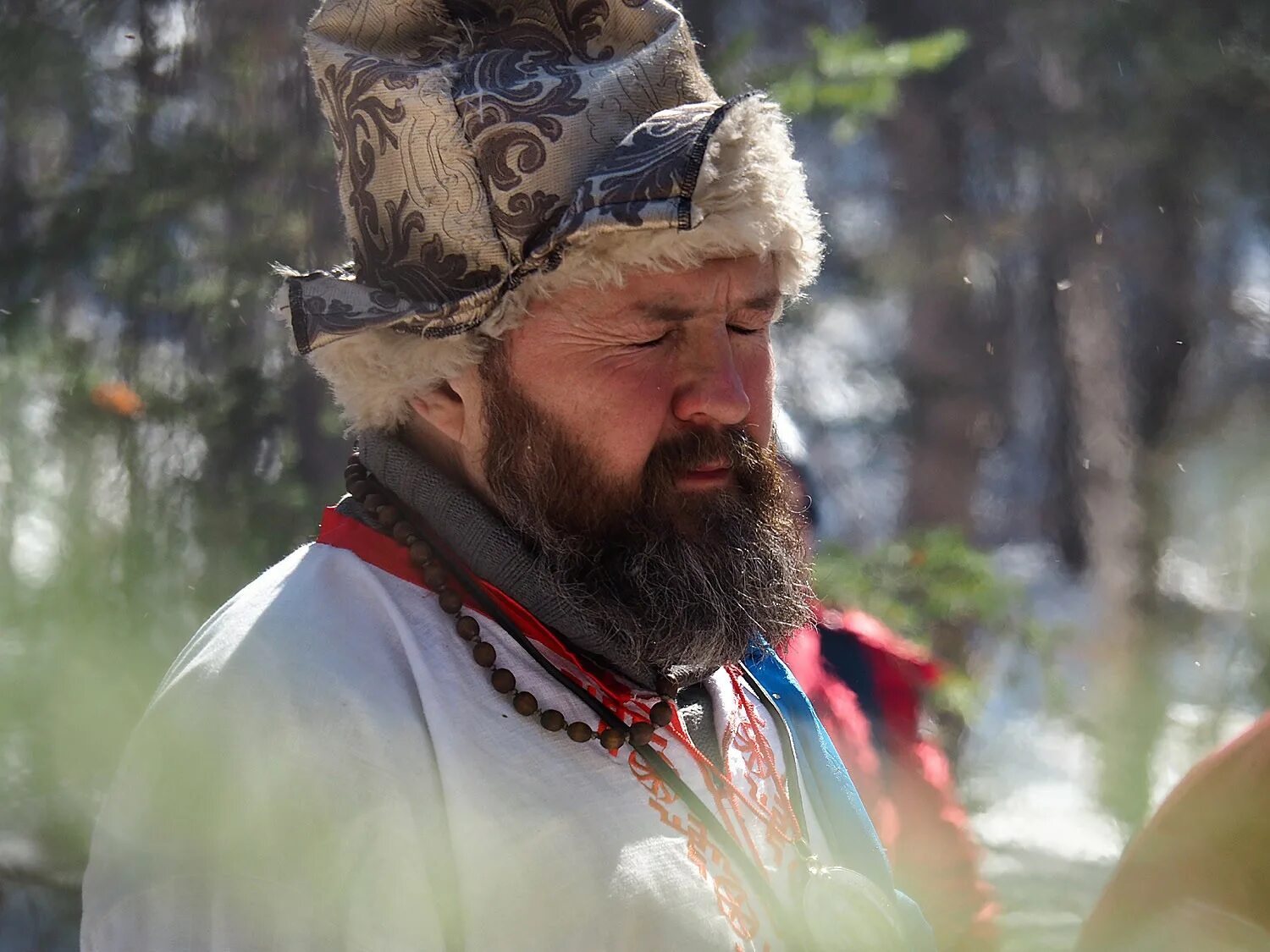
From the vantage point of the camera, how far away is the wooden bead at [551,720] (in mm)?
1766

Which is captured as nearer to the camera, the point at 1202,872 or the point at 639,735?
the point at 1202,872

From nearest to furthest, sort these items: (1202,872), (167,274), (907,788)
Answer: (1202,872), (907,788), (167,274)

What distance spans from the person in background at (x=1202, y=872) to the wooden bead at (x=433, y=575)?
0.97 metres

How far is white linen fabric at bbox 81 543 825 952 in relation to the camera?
1480 millimetres

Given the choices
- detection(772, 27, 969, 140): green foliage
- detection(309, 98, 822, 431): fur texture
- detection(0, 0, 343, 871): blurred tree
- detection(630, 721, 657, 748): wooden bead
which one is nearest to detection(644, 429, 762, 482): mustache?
detection(309, 98, 822, 431): fur texture

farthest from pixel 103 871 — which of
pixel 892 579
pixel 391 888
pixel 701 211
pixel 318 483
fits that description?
pixel 892 579

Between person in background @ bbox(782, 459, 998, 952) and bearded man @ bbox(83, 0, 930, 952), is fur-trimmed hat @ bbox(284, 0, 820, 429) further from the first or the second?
person in background @ bbox(782, 459, 998, 952)

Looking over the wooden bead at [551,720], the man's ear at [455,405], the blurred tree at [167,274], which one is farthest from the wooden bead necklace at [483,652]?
the blurred tree at [167,274]

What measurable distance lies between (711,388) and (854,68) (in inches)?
74.7

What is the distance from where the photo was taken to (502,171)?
1.87 m

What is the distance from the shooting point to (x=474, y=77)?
1.89 metres

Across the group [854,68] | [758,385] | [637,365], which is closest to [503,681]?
[637,365]

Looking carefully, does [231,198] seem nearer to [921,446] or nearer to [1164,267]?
[921,446]

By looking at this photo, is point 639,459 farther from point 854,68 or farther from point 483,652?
point 854,68
